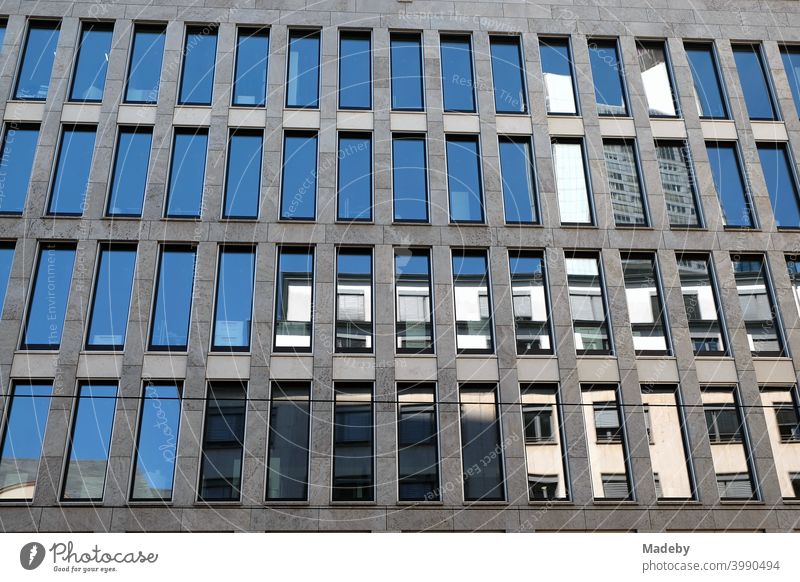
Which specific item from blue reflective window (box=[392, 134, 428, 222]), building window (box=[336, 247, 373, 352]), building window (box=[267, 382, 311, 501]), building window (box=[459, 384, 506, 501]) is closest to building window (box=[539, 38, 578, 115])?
blue reflective window (box=[392, 134, 428, 222])

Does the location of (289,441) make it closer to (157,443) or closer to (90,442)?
(157,443)

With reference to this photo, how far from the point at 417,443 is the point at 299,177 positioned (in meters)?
10.7

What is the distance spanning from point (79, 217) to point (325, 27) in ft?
39.2

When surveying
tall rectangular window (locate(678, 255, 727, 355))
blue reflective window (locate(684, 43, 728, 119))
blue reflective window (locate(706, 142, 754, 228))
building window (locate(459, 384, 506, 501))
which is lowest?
building window (locate(459, 384, 506, 501))

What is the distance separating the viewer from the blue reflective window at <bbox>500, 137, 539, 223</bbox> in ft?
92.9

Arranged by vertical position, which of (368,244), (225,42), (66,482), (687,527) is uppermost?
(225,42)

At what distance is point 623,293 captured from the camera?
2728 cm

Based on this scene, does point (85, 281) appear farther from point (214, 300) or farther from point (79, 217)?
point (214, 300)

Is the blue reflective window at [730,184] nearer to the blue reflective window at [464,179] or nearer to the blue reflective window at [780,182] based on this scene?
the blue reflective window at [780,182]

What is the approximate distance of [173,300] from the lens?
26.4m

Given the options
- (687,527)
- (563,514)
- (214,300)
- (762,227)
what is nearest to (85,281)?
(214,300)

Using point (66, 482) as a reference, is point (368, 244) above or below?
above

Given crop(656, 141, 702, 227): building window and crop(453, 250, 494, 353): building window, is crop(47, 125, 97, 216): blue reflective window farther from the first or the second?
crop(656, 141, 702, 227): building window

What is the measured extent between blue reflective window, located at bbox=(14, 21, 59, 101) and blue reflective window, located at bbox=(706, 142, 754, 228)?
25561 millimetres
